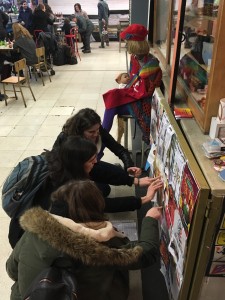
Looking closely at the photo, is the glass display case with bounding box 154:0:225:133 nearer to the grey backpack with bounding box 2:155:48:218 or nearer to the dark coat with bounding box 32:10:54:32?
the grey backpack with bounding box 2:155:48:218

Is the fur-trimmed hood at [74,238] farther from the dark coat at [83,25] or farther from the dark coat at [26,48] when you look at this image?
the dark coat at [83,25]

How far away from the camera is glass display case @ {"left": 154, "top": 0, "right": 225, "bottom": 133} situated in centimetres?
108

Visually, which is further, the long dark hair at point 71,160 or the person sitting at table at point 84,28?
the person sitting at table at point 84,28

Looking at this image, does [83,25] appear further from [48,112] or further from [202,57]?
[202,57]

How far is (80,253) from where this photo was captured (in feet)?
3.13

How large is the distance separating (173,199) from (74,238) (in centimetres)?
52

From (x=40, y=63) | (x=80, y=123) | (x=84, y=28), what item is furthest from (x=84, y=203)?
(x=84, y=28)

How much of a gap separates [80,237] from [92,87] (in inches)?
196

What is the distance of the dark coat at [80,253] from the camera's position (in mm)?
956

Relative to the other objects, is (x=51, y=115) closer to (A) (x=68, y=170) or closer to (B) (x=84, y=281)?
(A) (x=68, y=170)

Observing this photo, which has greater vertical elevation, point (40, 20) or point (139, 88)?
point (40, 20)

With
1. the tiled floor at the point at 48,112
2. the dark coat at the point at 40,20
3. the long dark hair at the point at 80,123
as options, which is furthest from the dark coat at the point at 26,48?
the long dark hair at the point at 80,123

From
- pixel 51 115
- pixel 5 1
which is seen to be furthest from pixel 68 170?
pixel 5 1

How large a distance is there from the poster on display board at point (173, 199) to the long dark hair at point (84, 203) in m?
0.33
